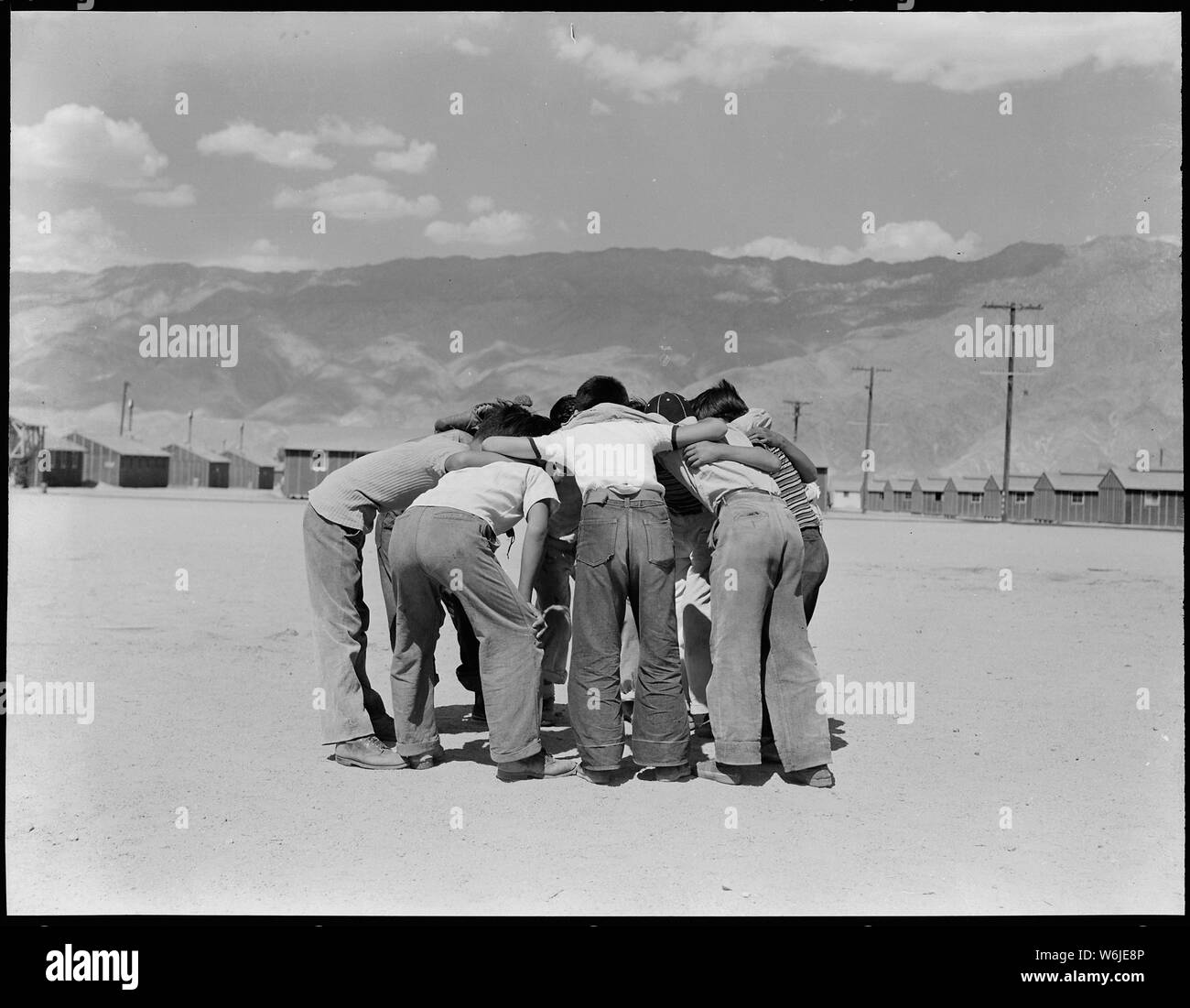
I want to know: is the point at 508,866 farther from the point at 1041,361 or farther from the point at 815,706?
the point at 1041,361

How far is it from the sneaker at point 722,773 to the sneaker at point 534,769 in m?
0.66

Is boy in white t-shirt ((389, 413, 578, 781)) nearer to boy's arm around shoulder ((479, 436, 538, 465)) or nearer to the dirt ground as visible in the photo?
boy's arm around shoulder ((479, 436, 538, 465))

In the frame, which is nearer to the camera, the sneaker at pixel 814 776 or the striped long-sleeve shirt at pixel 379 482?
the sneaker at pixel 814 776

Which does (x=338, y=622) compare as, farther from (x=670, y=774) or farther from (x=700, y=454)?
(x=700, y=454)

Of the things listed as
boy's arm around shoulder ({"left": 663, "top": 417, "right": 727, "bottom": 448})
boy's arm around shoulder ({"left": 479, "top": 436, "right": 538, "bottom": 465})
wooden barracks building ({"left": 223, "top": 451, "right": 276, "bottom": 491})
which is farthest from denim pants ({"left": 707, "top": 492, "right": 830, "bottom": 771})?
wooden barracks building ({"left": 223, "top": 451, "right": 276, "bottom": 491})

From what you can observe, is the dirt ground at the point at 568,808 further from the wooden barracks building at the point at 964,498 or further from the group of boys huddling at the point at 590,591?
the wooden barracks building at the point at 964,498

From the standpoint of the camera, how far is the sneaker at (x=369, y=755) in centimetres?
555

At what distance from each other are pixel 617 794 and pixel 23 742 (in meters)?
3.42

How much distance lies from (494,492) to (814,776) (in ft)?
7.10

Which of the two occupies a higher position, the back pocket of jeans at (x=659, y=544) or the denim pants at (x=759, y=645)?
the back pocket of jeans at (x=659, y=544)

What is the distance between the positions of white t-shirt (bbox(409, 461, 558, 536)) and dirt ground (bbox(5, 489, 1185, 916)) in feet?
4.47

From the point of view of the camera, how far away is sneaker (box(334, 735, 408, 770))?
18.2 feet

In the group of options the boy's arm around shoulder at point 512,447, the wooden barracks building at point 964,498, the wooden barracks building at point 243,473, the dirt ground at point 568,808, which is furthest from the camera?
the wooden barracks building at point 243,473

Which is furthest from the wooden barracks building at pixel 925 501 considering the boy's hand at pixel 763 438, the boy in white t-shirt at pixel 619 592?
the boy in white t-shirt at pixel 619 592
